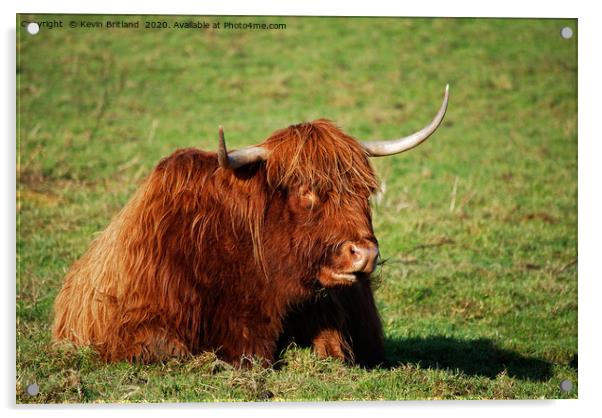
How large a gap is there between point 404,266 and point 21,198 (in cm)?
324

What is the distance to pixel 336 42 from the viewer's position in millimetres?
11188

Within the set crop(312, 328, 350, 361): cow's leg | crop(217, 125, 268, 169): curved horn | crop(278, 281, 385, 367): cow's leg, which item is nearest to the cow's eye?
crop(217, 125, 268, 169): curved horn

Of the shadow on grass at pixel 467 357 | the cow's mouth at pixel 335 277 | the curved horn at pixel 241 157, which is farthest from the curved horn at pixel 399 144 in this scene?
the shadow on grass at pixel 467 357

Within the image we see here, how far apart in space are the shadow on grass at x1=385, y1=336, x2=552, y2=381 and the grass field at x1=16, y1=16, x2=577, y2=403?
2 cm

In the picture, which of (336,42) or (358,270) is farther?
(336,42)

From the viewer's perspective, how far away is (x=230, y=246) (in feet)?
19.0

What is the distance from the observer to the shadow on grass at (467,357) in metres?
7.26

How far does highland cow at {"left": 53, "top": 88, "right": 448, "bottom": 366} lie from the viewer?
564cm

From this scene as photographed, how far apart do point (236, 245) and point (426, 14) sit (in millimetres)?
2000

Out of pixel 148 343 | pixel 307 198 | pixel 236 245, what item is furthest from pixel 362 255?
pixel 148 343

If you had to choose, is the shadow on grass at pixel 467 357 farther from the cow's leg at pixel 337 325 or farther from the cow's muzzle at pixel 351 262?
the cow's muzzle at pixel 351 262

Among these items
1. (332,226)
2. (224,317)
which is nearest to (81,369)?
(224,317)

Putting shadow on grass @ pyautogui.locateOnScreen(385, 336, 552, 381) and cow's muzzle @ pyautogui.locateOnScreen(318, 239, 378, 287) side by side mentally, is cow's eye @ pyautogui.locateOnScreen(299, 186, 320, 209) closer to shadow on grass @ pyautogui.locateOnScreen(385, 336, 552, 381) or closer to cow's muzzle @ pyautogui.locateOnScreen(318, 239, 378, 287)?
cow's muzzle @ pyautogui.locateOnScreen(318, 239, 378, 287)

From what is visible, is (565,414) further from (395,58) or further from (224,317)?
(395,58)
